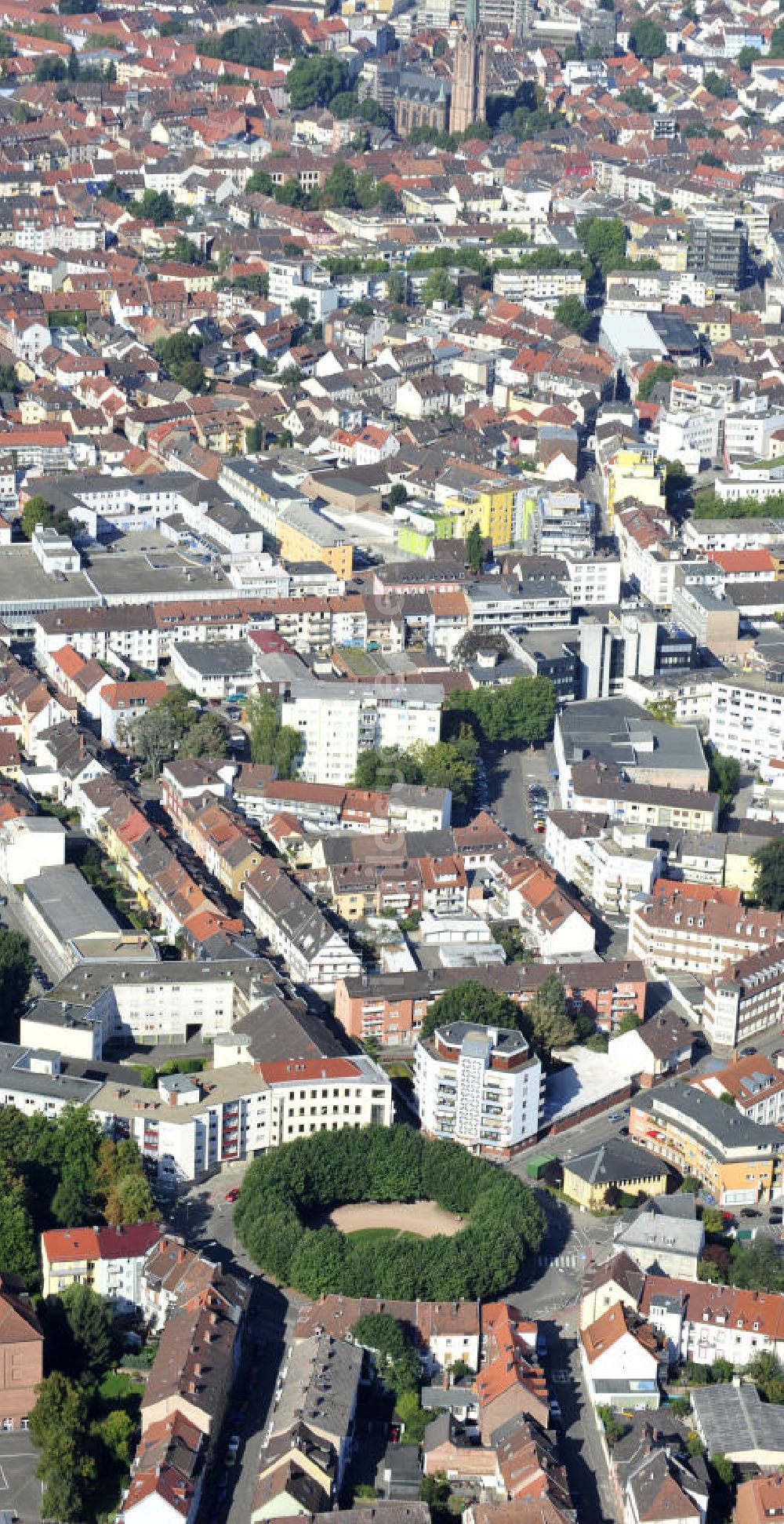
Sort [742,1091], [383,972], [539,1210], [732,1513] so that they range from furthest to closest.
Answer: [383,972]
[742,1091]
[539,1210]
[732,1513]

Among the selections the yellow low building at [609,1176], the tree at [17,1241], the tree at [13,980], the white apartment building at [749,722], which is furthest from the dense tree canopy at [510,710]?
the tree at [17,1241]

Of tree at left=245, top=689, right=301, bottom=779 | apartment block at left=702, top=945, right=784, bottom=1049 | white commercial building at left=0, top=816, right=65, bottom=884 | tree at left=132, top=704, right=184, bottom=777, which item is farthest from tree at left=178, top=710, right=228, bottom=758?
apartment block at left=702, top=945, right=784, bottom=1049

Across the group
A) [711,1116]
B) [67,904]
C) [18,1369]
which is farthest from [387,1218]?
[67,904]

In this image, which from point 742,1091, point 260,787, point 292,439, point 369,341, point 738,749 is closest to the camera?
point 742,1091

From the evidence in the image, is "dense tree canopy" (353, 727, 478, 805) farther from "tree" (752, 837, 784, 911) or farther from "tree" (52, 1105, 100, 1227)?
"tree" (52, 1105, 100, 1227)

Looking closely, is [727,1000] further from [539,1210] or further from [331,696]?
[331,696]

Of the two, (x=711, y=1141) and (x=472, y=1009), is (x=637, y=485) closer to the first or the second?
(x=472, y=1009)

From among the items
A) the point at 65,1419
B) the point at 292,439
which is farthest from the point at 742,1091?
the point at 292,439

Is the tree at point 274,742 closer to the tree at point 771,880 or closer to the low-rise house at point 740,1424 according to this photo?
the tree at point 771,880
